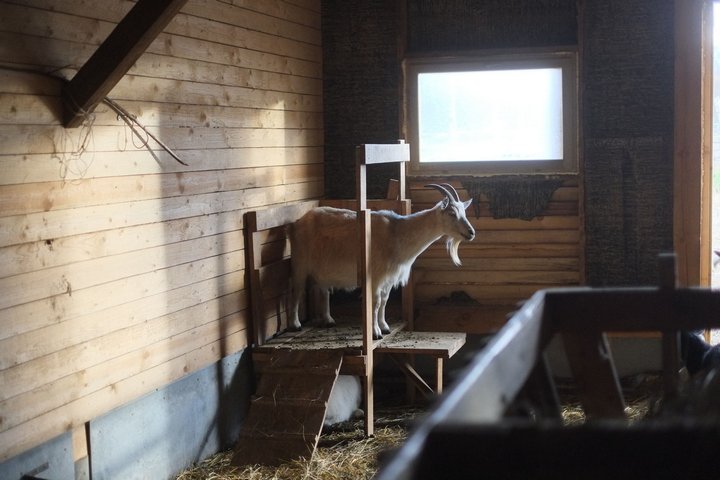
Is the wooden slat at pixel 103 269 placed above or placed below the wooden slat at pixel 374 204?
below

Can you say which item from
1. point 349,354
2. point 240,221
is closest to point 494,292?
point 349,354

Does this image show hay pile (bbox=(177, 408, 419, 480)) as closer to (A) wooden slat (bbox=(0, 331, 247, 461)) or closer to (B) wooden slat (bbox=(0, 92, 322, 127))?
(A) wooden slat (bbox=(0, 331, 247, 461))

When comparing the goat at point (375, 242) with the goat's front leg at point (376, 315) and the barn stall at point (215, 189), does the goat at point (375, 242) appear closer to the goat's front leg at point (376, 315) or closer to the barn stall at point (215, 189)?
the goat's front leg at point (376, 315)

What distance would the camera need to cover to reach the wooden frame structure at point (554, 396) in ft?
4.72

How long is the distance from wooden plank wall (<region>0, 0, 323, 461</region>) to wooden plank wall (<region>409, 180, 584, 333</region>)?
1.41 metres

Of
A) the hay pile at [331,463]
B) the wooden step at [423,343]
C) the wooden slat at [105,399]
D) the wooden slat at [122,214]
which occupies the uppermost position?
the wooden slat at [122,214]

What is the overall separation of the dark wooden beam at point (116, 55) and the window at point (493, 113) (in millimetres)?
3413

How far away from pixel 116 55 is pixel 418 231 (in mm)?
2834

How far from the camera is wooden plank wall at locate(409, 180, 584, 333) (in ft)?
23.1

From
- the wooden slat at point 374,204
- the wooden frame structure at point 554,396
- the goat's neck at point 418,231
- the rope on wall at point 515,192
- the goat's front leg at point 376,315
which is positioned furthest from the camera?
the rope on wall at point 515,192

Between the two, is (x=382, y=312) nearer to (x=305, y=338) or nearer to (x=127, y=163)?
(x=305, y=338)

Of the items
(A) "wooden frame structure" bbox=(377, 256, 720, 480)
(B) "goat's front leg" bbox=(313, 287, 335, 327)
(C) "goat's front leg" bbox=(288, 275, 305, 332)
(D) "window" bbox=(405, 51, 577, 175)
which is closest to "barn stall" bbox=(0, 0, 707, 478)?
(D) "window" bbox=(405, 51, 577, 175)

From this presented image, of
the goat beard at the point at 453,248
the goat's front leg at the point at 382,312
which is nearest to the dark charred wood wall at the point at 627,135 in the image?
the goat beard at the point at 453,248

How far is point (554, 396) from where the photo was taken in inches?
100
